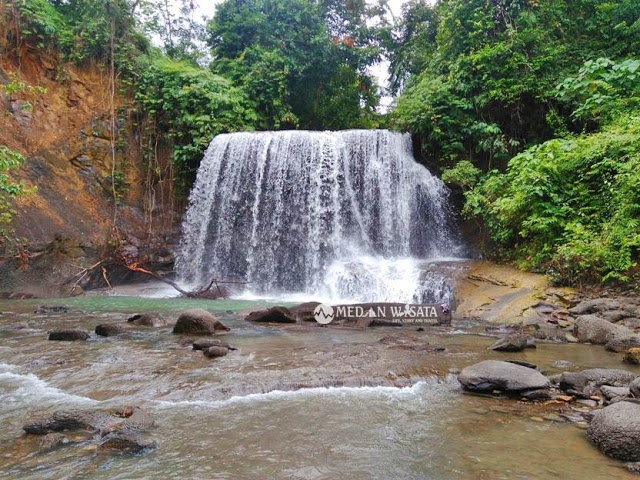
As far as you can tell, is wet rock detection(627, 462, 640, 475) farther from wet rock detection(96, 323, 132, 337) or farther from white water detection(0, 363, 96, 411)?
wet rock detection(96, 323, 132, 337)

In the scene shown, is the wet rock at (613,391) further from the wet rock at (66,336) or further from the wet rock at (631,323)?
the wet rock at (66,336)

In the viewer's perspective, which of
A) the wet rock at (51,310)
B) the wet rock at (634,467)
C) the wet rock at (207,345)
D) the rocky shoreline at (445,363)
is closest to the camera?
the wet rock at (634,467)

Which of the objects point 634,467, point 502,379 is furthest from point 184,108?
point 634,467

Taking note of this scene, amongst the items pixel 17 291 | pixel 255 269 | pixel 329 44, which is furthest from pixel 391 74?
pixel 17 291

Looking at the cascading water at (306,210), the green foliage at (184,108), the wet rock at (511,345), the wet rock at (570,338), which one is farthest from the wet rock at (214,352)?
the green foliage at (184,108)

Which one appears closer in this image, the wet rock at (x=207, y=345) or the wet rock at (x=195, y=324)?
the wet rock at (x=207, y=345)

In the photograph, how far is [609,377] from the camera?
378 centimetres

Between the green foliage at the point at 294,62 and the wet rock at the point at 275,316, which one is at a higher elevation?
the green foliage at the point at 294,62

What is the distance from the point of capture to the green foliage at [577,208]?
7.73 m

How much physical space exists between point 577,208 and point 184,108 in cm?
1312

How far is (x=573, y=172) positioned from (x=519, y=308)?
3784 millimetres

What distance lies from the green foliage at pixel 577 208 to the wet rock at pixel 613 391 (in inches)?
187

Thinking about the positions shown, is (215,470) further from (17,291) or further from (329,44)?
(329,44)

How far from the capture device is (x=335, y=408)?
10.7 ft
